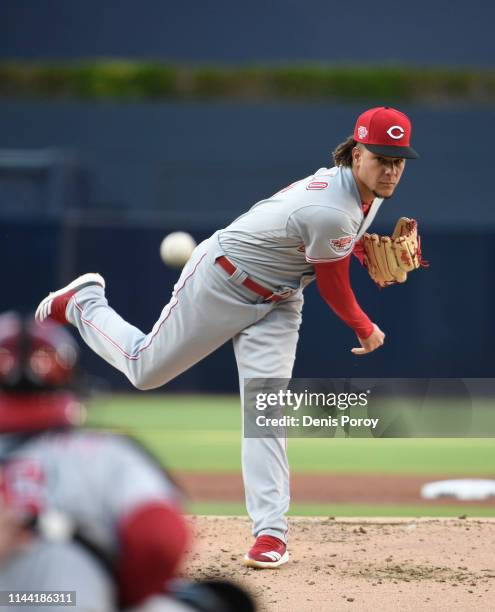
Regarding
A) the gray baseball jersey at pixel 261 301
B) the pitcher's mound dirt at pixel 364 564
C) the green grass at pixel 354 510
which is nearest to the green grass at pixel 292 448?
the green grass at pixel 354 510

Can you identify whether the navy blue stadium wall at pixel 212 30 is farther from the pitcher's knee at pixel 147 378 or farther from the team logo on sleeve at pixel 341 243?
the team logo on sleeve at pixel 341 243

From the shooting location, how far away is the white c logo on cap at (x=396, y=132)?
14.3 ft

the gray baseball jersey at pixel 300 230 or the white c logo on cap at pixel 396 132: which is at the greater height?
the white c logo on cap at pixel 396 132

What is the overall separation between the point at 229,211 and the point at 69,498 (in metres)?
11.7

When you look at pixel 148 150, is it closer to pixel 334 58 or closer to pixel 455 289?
pixel 334 58

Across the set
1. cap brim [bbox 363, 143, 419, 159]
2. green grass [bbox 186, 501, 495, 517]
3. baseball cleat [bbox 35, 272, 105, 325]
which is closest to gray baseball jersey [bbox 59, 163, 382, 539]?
cap brim [bbox 363, 143, 419, 159]

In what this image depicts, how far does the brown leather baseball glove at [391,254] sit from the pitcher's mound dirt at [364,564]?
1139mm

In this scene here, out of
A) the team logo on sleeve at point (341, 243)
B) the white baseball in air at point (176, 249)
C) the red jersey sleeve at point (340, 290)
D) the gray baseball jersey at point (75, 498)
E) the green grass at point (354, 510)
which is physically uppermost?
the white baseball in air at point (176, 249)

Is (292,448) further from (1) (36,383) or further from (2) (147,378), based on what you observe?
(1) (36,383)

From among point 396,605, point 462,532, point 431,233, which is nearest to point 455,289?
point 431,233

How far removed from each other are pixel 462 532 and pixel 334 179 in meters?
1.76

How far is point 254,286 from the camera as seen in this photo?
14.7ft

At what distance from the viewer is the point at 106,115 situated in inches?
644

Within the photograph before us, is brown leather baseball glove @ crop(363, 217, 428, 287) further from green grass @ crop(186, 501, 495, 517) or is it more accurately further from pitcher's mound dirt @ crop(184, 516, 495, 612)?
green grass @ crop(186, 501, 495, 517)
